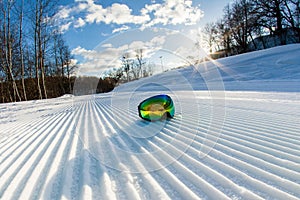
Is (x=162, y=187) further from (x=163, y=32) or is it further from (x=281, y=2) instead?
(x=281, y=2)

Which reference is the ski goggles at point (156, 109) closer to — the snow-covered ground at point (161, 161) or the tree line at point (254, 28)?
the snow-covered ground at point (161, 161)

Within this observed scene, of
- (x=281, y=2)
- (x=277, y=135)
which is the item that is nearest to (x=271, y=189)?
(x=277, y=135)

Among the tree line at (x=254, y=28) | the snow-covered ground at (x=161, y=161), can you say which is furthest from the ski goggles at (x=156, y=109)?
the tree line at (x=254, y=28)

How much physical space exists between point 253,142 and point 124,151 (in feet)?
4.57

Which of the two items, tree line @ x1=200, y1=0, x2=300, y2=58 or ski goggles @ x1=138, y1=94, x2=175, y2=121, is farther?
tree line @ x1=200, y1=0, x2=300, y2=58

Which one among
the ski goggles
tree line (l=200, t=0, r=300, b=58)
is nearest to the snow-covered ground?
the ski goggles

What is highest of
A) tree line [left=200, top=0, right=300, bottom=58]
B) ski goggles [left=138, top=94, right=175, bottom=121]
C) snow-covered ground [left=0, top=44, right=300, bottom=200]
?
tree line [left=200, top=0, right=300, bottom=58]

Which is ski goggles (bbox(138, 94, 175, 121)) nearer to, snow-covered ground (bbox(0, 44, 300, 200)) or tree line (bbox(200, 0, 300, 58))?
snow-covered ground (bbox(0, 44, 300, 200))

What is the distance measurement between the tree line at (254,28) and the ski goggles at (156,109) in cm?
2333

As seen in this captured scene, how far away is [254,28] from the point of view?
22.9 meters

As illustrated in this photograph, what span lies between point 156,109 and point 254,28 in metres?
25.0

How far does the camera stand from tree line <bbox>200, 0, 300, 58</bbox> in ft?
68.1

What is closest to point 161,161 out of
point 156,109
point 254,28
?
point 156,109

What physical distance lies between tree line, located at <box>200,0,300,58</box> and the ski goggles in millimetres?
23330
